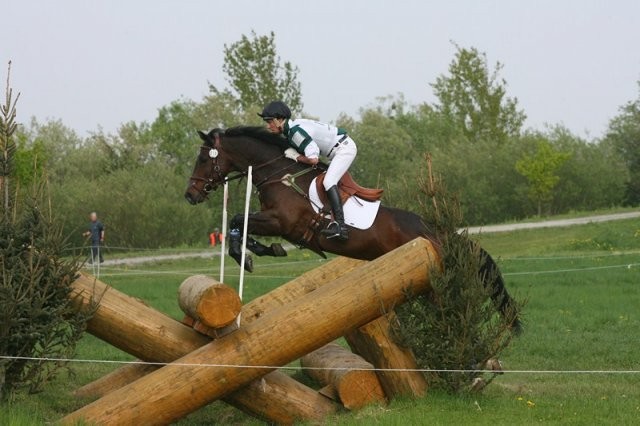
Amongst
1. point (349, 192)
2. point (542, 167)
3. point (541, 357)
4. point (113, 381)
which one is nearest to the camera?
point (113, 381)

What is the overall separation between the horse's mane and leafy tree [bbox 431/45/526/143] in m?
45.2

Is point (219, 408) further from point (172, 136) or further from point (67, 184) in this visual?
point (172, 136)

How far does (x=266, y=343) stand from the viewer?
7.97 m

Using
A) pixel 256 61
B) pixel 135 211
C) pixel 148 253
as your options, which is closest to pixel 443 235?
pixel 148 253

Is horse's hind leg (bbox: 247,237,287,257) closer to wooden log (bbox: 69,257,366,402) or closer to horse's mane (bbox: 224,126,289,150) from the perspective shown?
wooden log (bbox: 69,257,366,402)

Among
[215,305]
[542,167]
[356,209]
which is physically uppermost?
[356,209]

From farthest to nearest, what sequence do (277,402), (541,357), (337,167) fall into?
(541,357) → (337,167) → (277,402)

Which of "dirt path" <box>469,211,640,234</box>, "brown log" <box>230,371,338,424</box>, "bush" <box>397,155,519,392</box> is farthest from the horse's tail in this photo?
"dirt path" <box>469,211,640,234</box>

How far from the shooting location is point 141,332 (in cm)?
833

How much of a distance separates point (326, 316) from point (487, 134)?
1976 inches

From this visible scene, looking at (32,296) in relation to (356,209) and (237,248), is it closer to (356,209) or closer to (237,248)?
(237,248)

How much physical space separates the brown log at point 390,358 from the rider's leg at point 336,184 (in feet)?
4.47

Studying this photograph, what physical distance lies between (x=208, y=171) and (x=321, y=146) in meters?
1.19

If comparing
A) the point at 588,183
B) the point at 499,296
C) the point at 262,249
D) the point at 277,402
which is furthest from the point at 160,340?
the point at 588,183
